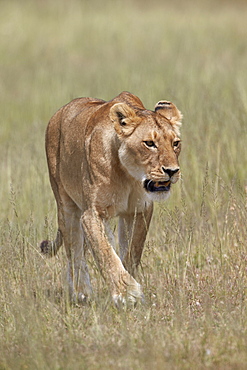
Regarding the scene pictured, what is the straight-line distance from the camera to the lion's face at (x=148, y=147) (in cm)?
488

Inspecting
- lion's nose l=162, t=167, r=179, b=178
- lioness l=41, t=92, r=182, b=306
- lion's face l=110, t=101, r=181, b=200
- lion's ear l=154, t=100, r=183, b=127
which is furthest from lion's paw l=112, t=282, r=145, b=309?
lion's ear l=154, t=100, r=183, b=127

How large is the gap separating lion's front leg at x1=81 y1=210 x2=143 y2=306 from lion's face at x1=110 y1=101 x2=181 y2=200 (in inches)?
18.3

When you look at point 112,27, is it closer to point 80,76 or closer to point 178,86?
point 80,76

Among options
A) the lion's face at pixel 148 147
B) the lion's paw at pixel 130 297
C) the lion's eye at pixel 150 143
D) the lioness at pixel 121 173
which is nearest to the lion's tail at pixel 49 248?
the lioness at pixel 121 173

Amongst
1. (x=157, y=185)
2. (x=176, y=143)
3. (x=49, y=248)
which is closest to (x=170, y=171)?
(x=157, y=185)

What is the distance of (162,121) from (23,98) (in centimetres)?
902

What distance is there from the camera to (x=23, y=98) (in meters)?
13.8

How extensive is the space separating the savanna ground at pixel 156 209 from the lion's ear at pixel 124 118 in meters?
0.74

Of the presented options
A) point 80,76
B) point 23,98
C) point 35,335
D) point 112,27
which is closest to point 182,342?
point 35,335

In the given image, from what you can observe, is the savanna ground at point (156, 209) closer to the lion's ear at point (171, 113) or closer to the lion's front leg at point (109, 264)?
the lion's front leg at point (109, 264)

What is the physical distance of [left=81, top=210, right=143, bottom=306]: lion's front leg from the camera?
16.4ft

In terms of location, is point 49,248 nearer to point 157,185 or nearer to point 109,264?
point 109,264

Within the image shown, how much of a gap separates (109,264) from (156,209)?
2272 mm

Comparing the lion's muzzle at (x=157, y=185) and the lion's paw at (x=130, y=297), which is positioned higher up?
the lion's muzzle at (x=157, y=185)
